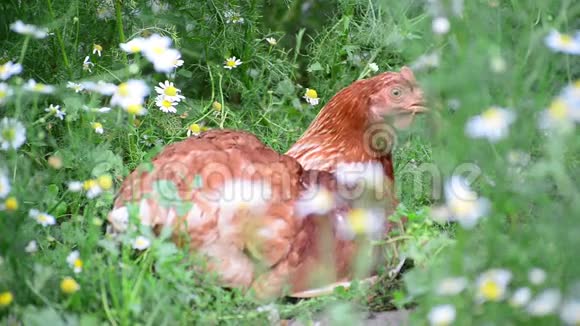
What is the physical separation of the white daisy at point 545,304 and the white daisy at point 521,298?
2 centimetres

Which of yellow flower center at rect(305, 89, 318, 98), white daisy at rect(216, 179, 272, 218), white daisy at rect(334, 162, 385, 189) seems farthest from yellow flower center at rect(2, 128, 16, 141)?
yellow flower center at rect(305, 89, 318, 98)

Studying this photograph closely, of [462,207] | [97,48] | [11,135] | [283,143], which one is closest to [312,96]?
[283,143]

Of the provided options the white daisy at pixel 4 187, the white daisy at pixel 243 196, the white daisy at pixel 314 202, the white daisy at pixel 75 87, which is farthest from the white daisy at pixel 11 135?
the white daisy at pixel 314 202

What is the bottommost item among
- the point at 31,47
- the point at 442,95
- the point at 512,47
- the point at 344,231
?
the point at 344,231

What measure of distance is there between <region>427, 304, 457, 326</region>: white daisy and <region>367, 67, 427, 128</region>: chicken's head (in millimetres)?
1043

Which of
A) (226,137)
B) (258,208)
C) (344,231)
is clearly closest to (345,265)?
(344,231)

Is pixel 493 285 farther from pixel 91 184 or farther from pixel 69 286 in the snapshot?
pixel 91 184

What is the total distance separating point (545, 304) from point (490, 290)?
0.43ft

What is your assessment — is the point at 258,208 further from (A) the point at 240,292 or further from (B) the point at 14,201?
(B) the point at 14,201

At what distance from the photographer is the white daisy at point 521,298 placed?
179 cm

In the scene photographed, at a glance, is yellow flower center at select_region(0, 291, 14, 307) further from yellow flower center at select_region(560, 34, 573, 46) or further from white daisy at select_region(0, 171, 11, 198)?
yellow flower center at select_region(560, 34, 573, 46)

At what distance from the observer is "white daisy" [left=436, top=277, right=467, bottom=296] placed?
6.05 feet

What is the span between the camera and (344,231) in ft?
8.36

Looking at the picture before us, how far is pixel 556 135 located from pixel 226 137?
47.5 inches
